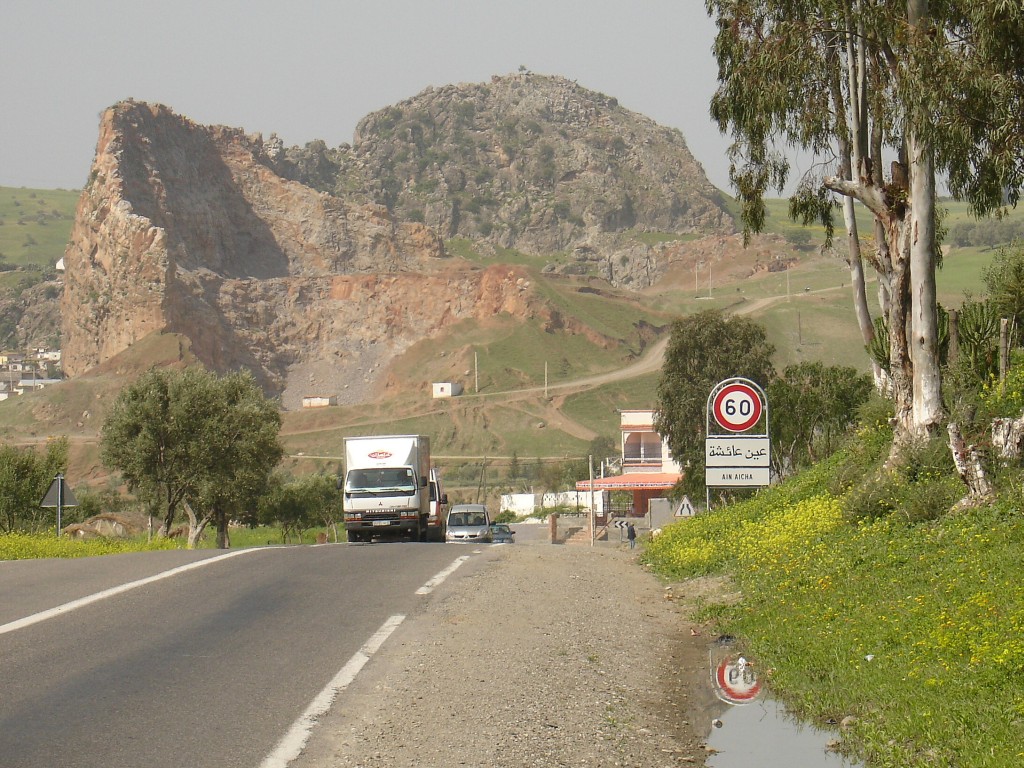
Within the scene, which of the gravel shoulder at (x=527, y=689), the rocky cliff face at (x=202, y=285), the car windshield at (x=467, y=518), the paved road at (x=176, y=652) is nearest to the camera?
the paved road at (x=176, y=652)

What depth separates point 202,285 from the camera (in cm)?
14888

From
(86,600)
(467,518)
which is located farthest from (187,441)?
(86,600)

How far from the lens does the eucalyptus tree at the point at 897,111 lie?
17.3 metres

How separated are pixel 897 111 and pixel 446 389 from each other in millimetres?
109662

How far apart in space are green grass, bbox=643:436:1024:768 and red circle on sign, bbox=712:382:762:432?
5.92 feet

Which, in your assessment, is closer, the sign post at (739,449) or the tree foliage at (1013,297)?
the sign post at (739,449)

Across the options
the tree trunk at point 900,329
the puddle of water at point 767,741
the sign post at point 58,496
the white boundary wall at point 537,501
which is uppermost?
the tree trunk at point 900,329

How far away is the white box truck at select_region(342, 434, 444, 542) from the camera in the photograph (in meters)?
30.0

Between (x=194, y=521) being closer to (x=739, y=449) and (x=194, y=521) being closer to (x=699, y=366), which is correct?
(x=699, y=366)

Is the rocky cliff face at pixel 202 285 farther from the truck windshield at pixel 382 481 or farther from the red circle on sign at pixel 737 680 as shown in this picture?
the red circle on sign at pixel 737 680

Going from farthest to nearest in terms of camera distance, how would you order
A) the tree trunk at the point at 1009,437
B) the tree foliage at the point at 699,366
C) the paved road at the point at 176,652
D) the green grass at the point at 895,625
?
the tree foliage at the point at 699,366
the tree trunk at the point at 1009,437
the green grass at the point at 895,625
the paved road at the point at 176,652

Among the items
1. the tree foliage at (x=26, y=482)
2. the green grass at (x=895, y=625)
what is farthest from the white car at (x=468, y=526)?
the green grass at (x=895, y=625)

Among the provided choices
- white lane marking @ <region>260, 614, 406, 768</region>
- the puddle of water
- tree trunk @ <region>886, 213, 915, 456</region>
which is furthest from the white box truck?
the puddle of water

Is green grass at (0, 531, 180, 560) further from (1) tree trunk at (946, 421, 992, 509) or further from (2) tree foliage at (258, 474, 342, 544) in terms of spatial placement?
(2) tree foliage at (258, 474, 342, 544)
